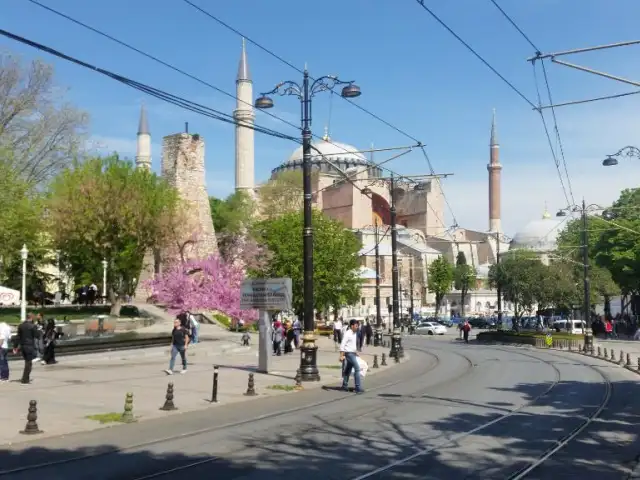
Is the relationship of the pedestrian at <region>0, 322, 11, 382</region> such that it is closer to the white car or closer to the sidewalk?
the sidewalk

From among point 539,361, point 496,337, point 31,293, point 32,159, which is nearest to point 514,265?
point 496,337

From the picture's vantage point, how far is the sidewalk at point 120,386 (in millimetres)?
12688

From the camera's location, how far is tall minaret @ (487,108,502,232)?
5384 inches

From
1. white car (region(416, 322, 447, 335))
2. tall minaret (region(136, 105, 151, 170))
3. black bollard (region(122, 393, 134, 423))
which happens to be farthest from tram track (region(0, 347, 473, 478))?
tall minaret (region(136, 105, 151, 170))

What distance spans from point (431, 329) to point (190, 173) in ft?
79.7

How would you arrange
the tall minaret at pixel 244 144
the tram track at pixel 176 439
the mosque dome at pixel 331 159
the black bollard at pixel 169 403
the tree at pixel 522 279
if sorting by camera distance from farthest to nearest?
the mosque dome at pixel 331 159
the tall minaret at pixel 244 144
the tree at pixel 522 279
the black bollard at pixel 169 403
the tram track at pixel 176 439

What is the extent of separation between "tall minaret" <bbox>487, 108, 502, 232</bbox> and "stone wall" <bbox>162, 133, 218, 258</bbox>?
273ft

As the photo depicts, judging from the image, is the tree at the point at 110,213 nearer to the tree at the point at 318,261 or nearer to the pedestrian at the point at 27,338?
the tree at the point at 318,261

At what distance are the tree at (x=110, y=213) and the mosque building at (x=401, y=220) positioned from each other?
40.8 m

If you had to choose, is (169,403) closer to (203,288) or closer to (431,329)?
(203,288)

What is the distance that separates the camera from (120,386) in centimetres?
1783

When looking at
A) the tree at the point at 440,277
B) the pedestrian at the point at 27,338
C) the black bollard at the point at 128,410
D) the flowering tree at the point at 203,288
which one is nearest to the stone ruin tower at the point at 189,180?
the flowering tree at the point at 203,288

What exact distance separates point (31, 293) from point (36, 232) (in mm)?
17201

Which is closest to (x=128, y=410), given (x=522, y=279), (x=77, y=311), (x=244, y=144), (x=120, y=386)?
(x=120, y=386)
